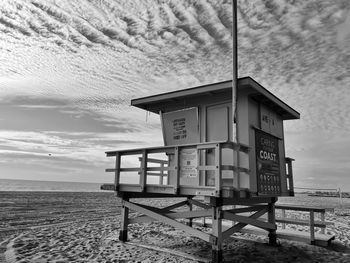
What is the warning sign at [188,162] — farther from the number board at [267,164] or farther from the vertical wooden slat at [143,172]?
the number board at [267,164]

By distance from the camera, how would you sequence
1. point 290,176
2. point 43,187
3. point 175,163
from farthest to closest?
point 43,187, point 290,176, point 175,163

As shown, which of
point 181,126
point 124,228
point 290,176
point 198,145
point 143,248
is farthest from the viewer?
point 290,176

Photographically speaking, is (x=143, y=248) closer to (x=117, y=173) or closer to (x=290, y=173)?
(x=117, y=173)

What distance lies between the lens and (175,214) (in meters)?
8.26

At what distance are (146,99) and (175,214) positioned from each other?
12.6ft

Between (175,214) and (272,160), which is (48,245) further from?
(272,160)

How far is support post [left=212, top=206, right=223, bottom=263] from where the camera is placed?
6664 millimetres

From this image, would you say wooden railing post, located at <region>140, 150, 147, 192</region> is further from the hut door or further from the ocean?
the ocean

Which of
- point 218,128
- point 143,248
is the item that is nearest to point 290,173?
point 218,128

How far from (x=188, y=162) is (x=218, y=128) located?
132cm

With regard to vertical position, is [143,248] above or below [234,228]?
below

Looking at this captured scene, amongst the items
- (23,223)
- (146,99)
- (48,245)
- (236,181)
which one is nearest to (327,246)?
(236,181)

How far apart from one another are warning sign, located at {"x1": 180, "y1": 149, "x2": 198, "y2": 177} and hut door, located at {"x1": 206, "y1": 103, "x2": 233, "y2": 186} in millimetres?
516

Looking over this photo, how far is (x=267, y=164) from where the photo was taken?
8.52 m
